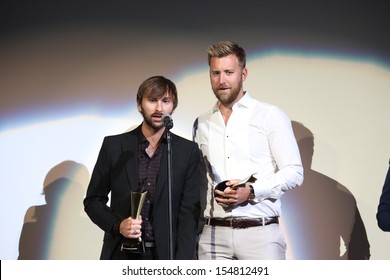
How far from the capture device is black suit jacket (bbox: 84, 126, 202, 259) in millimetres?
3824

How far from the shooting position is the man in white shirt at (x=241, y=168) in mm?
3934

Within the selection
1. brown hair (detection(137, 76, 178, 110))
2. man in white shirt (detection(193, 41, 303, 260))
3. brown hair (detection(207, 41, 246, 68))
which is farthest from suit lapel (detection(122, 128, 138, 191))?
brown hair (detection(207, 41, 246, 68))

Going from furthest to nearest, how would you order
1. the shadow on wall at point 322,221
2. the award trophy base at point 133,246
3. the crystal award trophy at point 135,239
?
the shadow on wall at point 322,221 → the award trophy base at point 133,246 → the crystal award trophy at point 135,239

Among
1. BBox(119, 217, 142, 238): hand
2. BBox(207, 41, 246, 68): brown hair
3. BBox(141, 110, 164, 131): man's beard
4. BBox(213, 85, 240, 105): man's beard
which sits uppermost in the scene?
BBox(207, 41, 246, 68): brown hair

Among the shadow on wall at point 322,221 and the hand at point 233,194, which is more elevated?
the hand at point 233,194

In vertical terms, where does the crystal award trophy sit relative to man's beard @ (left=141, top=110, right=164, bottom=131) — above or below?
below

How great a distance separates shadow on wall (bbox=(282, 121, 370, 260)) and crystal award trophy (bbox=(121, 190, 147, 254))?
135cm

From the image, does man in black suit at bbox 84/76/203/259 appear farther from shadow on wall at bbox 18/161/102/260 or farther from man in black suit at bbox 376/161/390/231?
man in black suit at bbox 376/161/390/231

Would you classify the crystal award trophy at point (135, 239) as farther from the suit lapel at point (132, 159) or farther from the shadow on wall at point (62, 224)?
the shadow on wall at point (62, 224)

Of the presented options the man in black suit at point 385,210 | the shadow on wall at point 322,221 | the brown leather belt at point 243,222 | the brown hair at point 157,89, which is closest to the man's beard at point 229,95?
the brown hair at point 157,89

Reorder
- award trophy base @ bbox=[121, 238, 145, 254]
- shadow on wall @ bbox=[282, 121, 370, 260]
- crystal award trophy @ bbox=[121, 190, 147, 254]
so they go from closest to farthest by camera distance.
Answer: crystal award trophy @ bbox=[121, 190, 147, 254]
award trophy base @ bbox=[121, 238, 145, 254]
shadow on wall @ bbox=[282, 121, 370, 260]

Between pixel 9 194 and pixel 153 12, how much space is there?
1.78 meters

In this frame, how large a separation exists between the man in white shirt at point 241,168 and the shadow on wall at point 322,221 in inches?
22.2

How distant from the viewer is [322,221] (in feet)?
15.2
